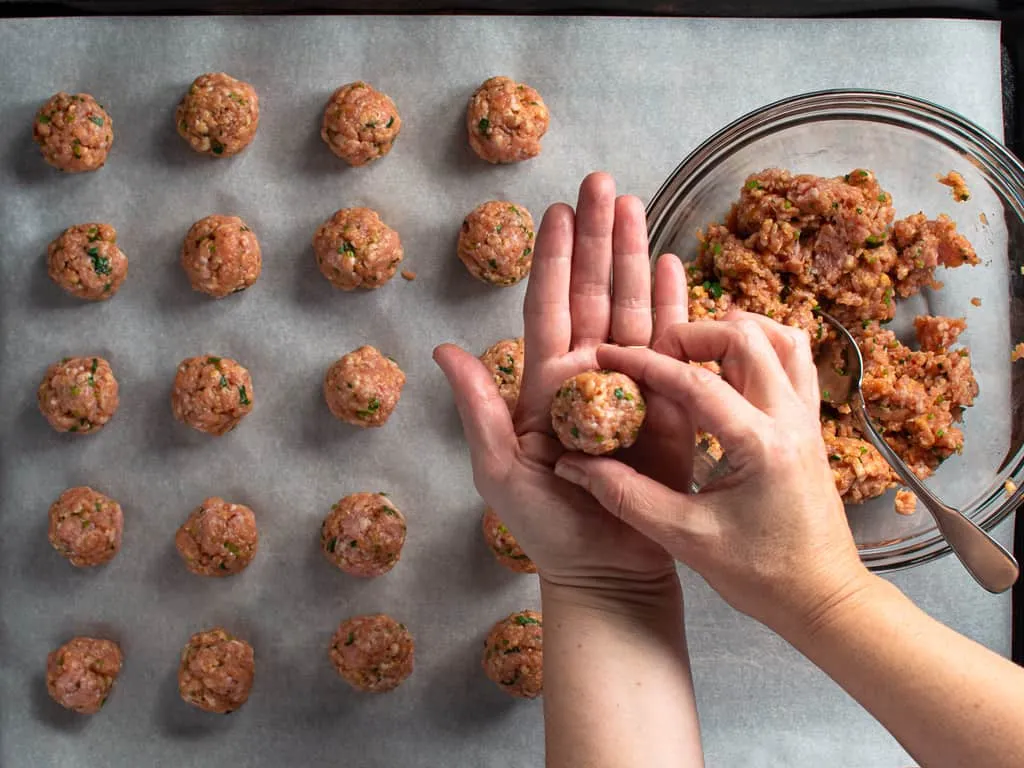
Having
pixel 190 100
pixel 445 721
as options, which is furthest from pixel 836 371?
pixel 190 100

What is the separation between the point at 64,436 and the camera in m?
2.72

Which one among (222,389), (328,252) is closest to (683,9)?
(328,252)

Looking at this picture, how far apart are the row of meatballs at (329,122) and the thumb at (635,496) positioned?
1.19 m

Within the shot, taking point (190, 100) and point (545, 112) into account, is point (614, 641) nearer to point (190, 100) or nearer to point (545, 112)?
point (545, 112)

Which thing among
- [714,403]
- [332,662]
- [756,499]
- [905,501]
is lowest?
[332,662]

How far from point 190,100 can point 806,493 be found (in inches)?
81.5

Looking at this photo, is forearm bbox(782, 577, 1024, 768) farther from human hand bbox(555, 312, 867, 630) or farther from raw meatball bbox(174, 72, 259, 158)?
raw meatball bbox(174, 72, 259, 158)

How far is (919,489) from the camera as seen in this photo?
85.1 inches

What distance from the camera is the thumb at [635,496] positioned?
67.2 inches

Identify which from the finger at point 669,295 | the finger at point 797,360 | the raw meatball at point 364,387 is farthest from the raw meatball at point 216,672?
the finger at point 797,360

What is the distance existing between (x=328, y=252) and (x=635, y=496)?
1340 mm

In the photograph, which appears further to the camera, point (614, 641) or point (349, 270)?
point (349, 270)

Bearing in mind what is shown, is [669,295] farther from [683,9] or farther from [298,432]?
[298,432]

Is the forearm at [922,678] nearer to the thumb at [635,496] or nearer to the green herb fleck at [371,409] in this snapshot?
the thumb at [635,496]
